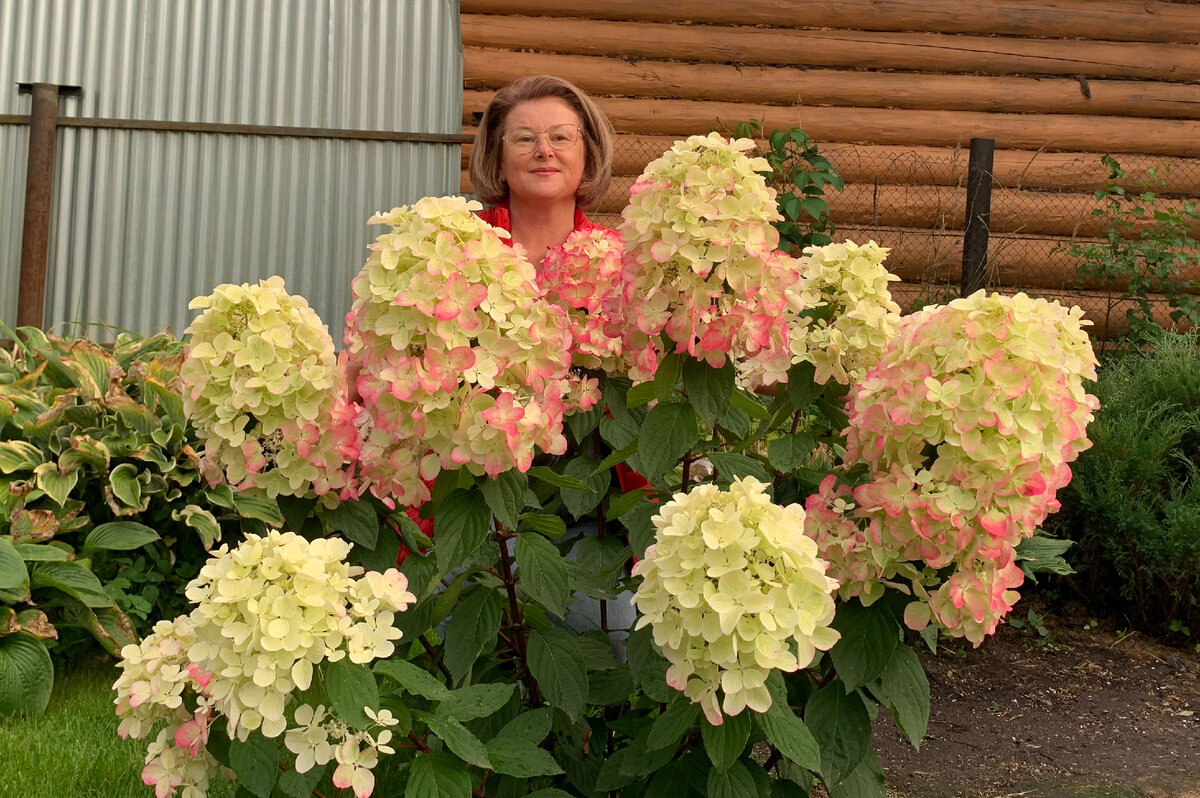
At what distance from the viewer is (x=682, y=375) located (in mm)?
1535

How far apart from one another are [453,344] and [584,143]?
154 cm

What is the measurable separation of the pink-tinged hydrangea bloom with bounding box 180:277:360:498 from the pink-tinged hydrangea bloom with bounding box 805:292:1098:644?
66 centimetres

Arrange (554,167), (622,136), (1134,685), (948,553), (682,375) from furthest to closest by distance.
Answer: (622,136) → (1134,685) → (554,167) → (682,375) → (948,553)

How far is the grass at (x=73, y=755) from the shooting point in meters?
2.35

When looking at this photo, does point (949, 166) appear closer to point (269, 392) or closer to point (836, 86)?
point (836, 86)

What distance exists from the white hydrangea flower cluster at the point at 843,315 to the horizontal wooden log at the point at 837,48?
4.96 metres

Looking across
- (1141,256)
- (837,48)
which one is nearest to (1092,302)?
(1141,256)

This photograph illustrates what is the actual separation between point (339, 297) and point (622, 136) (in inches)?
75.4

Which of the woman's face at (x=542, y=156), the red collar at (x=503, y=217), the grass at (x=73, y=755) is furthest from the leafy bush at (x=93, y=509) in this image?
the woman's face at (x=542, y=156)

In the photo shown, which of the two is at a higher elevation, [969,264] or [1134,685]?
[969,264]

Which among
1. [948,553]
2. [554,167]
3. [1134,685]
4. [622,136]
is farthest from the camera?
[622,136]

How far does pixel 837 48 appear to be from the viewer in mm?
6430

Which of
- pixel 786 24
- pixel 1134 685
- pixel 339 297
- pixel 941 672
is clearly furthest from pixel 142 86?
pixel 1134 685

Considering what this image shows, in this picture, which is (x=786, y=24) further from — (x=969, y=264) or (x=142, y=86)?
(x=142, y=86)
